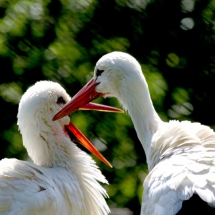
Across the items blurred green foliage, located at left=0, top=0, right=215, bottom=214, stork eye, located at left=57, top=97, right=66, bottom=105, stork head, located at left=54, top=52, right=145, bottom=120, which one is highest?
stork head, located at left=54, top=52, right=145, bottom=120

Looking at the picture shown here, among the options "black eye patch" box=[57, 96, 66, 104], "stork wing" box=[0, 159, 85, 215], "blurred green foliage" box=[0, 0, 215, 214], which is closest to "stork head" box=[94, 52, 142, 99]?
"black eye patch" box=[57, 96, 66, 104]

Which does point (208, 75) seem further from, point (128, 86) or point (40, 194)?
point (40, 194)

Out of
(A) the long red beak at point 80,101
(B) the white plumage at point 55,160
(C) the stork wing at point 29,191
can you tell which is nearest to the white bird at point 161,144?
(A) the long red beak at point 80,101

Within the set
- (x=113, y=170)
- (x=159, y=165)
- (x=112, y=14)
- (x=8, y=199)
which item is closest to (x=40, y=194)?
(x=8, y=199)

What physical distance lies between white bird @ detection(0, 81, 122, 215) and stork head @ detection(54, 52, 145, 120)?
0.09 meters

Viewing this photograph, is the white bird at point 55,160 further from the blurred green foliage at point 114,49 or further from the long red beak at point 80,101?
the blurred green foliage at point 114,49

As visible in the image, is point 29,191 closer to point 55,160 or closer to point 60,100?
point 55,160

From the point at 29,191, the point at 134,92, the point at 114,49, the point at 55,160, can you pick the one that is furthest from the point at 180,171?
the point at 114,49

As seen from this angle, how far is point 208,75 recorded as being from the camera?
22.9 feet

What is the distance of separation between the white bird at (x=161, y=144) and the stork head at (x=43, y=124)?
0.28 feet

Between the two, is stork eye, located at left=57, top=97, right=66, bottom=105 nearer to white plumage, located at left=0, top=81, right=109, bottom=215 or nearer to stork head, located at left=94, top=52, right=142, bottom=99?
white plumage, located at left=0, top=81, right=109, bottom=215

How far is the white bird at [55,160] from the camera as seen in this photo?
493 centimetres

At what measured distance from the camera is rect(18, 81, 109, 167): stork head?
525 cm

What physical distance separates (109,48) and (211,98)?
30.6 inches
